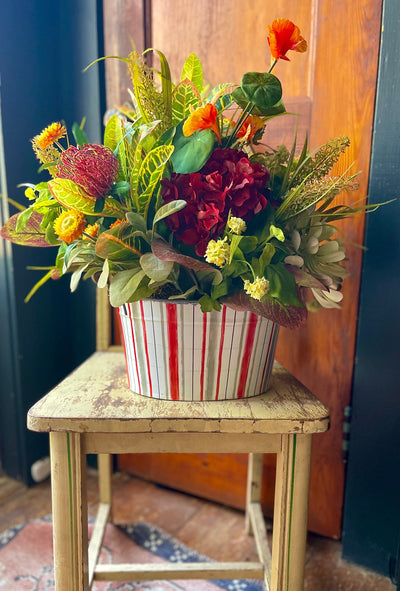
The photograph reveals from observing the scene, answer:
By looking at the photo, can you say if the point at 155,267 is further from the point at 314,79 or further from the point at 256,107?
the point at 314,79

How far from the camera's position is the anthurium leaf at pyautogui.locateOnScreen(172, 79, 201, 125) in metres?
0.53

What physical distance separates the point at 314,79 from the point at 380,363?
57 centimetres

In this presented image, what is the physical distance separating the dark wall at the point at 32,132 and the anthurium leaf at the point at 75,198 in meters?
0.60

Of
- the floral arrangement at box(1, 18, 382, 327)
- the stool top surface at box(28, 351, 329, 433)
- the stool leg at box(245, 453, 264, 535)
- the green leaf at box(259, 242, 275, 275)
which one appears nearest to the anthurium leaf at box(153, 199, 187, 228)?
the floral arrangement at box(1, 18, 382, 327)

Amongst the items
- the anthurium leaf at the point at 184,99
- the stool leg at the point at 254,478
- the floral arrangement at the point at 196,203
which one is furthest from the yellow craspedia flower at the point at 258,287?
the stool leg at the point at 254,478

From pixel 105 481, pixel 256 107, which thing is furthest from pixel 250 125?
pixel 105 481

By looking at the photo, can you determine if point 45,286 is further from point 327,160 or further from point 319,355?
point 327,160

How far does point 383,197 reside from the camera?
0.80 meters

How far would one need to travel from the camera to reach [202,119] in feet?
1.57

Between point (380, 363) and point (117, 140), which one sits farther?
point (380, 363)

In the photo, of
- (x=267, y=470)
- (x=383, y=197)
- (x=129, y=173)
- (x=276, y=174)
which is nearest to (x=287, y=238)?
(x=276, y=174)

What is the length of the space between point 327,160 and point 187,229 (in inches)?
8.0

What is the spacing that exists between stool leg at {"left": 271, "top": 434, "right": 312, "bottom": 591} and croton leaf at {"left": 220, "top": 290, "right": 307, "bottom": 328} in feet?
0.51

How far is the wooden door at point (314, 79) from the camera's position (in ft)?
2.65
